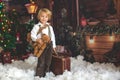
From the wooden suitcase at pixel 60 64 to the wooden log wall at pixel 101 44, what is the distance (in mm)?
1775

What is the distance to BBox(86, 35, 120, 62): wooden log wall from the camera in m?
6.34

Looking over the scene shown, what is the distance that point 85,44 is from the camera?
6809mm

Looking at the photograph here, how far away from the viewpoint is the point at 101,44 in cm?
650

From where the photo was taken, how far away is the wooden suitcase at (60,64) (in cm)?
480

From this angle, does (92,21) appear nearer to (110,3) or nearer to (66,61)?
(110,3)

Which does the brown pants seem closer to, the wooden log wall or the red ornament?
the wooden log wall

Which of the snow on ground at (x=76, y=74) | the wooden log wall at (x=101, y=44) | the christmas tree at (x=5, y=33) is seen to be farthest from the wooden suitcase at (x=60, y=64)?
the christmas tree at (x=5, y=33)

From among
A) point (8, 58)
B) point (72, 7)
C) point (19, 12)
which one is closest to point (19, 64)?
point (8, 58)

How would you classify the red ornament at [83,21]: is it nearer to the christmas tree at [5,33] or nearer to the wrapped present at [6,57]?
the christmas tree at [5,33]

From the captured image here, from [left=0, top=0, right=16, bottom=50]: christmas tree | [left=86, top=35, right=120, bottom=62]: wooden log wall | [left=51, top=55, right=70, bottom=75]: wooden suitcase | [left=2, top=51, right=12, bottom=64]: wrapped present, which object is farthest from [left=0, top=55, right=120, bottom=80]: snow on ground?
[left=0, top=0, right=16, bottom=50]: christmas tree

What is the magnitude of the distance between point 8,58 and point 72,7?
6.62 feet

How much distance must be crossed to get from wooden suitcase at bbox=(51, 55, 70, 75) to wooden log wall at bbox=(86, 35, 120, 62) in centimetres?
177

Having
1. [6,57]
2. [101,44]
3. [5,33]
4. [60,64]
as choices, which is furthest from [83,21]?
[60,64]

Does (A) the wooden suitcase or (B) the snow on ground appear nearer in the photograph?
(B) the snow on ground
